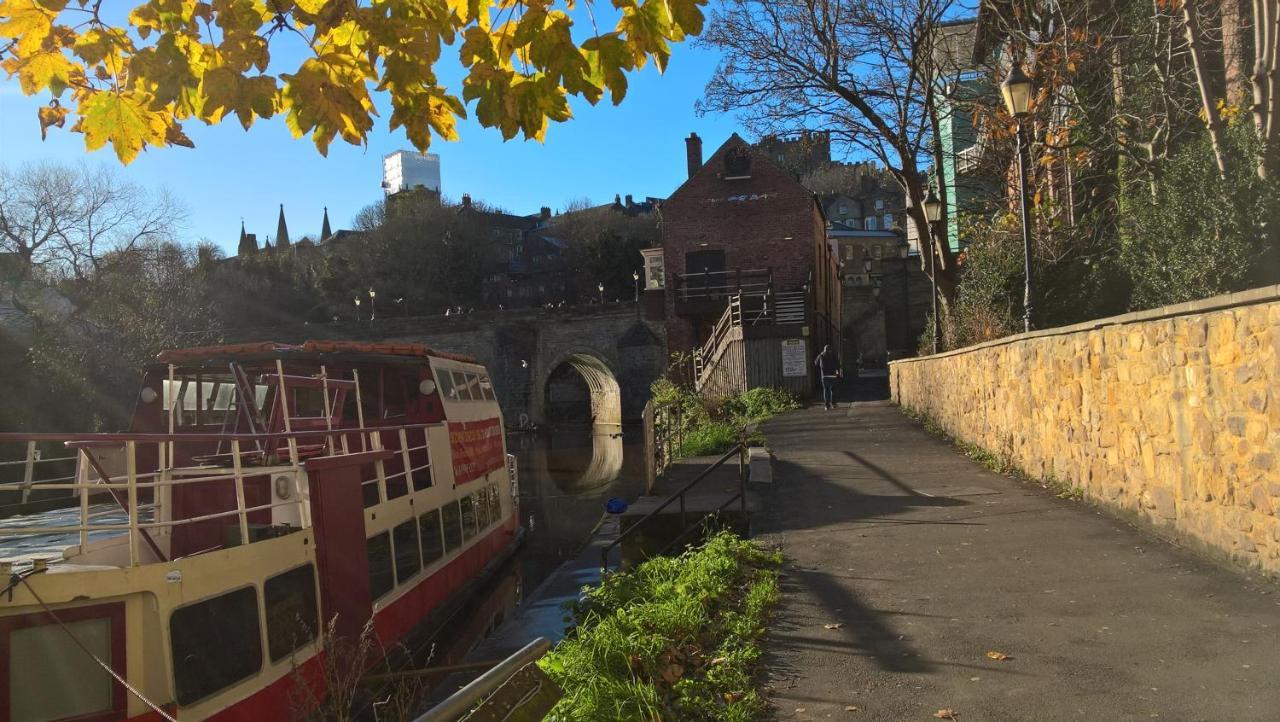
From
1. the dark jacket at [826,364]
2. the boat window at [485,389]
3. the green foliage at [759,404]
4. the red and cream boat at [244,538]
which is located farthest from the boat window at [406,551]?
the dark jacket at [826,364]

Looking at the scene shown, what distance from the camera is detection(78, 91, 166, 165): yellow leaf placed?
4668 mm

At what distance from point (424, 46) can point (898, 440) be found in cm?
1384

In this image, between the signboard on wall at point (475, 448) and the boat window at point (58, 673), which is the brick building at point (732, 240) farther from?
the boat window at point (58, 673)

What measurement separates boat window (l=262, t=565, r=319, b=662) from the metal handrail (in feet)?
15.2

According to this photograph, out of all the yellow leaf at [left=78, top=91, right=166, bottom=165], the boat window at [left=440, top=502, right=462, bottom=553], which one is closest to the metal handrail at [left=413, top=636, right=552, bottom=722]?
the yellow leaf at [left=78, top=91, right=166, bottom=165]

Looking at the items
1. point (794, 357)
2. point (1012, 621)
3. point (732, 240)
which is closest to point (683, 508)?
point (1012, 621)

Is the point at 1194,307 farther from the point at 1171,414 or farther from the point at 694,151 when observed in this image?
the point at 694,151

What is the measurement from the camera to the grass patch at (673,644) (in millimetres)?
4785

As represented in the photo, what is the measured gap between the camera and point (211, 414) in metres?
11.6

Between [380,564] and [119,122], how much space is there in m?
6.39

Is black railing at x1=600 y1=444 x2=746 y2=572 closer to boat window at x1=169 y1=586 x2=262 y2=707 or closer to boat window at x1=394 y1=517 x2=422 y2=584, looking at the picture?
boat window at x1=394 y1=517 x2=422 y2=584

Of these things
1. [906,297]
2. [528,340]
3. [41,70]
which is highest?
[906,297]

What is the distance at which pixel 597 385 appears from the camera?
195 ft

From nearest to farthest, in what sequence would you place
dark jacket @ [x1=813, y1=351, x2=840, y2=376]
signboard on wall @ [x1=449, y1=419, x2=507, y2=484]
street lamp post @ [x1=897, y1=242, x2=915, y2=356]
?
signboard on wall @ [x1=449, y1=419, x2=507, y2=484]
dark jacket @ [x1=813, y1=351, x2=840, y2=376]
street lamp post @ [x1=897, y1=242, x2=915, y2=356]
